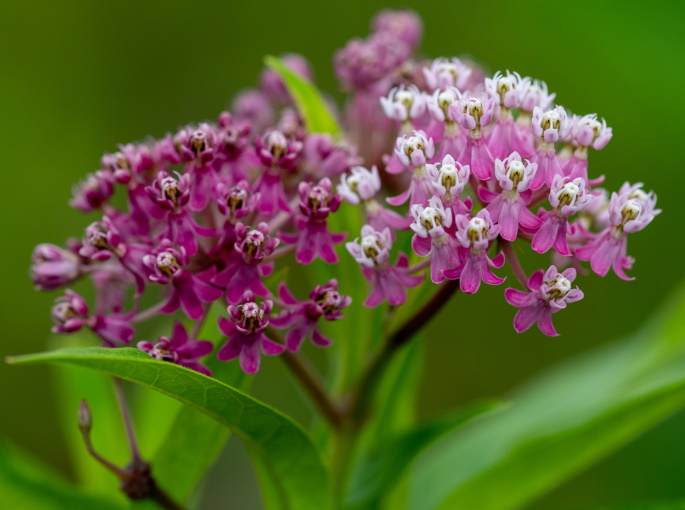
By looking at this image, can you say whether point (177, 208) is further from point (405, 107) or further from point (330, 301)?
point (405, 107)

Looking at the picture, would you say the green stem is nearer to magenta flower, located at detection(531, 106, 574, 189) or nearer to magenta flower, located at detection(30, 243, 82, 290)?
magenta flower, located at detection(531, 106, 574, 189)

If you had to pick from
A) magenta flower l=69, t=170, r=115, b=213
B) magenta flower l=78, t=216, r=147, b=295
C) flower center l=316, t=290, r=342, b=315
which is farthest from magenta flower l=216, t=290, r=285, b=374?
magenta flower l=69, t=170, r=115, b=213

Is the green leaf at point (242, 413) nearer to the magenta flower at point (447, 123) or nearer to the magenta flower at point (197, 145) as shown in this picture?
the magenta flower at point (197, 145)

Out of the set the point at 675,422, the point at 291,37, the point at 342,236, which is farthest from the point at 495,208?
the point at 291,37

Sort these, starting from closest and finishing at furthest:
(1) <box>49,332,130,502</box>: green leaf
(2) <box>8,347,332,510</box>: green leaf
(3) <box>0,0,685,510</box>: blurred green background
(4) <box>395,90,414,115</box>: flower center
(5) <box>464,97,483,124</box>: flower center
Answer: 1. (2) <box>8,347,332,510</box>: green leaf
2. (5) <box>464,97,483,124</box>: flower center
3. (4) <box>395,90,414,115</box>: flower center
4. (1) <box>49,332,130,502</box>: green leaf
5. (3) <box>0,0,685,510</box>: blurred green background

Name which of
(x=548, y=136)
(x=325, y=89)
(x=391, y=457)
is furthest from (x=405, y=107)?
(x=325, y=89)

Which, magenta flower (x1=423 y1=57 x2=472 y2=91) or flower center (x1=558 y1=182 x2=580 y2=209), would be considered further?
magenta flower (x1=423 y1=57 x2=472 y2=91)

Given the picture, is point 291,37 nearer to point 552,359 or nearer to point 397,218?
point 552,359
